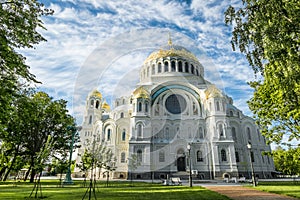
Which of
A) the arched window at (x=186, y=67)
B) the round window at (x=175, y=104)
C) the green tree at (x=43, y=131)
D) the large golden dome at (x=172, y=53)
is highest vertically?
the large golden dome at (x=172, y=53)

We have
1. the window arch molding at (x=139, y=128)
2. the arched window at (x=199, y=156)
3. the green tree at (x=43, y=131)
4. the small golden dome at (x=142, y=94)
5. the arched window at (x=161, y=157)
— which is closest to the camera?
the green tree at (x=43, y=131)

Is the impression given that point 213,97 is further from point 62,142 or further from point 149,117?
point 62,142

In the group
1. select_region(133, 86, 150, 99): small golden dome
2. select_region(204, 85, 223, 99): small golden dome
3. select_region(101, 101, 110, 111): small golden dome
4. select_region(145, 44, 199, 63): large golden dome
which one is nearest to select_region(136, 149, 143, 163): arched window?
select_region(133, 86, 150, 99): small golden dome

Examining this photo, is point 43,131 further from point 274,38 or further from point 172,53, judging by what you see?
point 172,53

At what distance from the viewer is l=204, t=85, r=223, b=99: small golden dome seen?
34.6 metres

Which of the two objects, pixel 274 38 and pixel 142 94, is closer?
pixel 274 38

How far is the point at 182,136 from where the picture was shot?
113ft

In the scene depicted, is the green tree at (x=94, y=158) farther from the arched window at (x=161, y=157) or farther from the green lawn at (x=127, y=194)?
the arched window at (x=161, y=157)

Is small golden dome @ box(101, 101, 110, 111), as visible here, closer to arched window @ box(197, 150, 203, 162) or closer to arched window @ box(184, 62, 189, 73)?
arched window @ box(184, 62, 189, 73)

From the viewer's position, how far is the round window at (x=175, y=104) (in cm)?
3665

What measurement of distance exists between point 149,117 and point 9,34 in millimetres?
26553

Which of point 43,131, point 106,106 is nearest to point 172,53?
point 106,106

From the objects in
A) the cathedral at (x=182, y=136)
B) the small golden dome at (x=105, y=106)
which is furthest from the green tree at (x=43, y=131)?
the small golden dome at (x=105, y=106)

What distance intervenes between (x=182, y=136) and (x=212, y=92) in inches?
359
